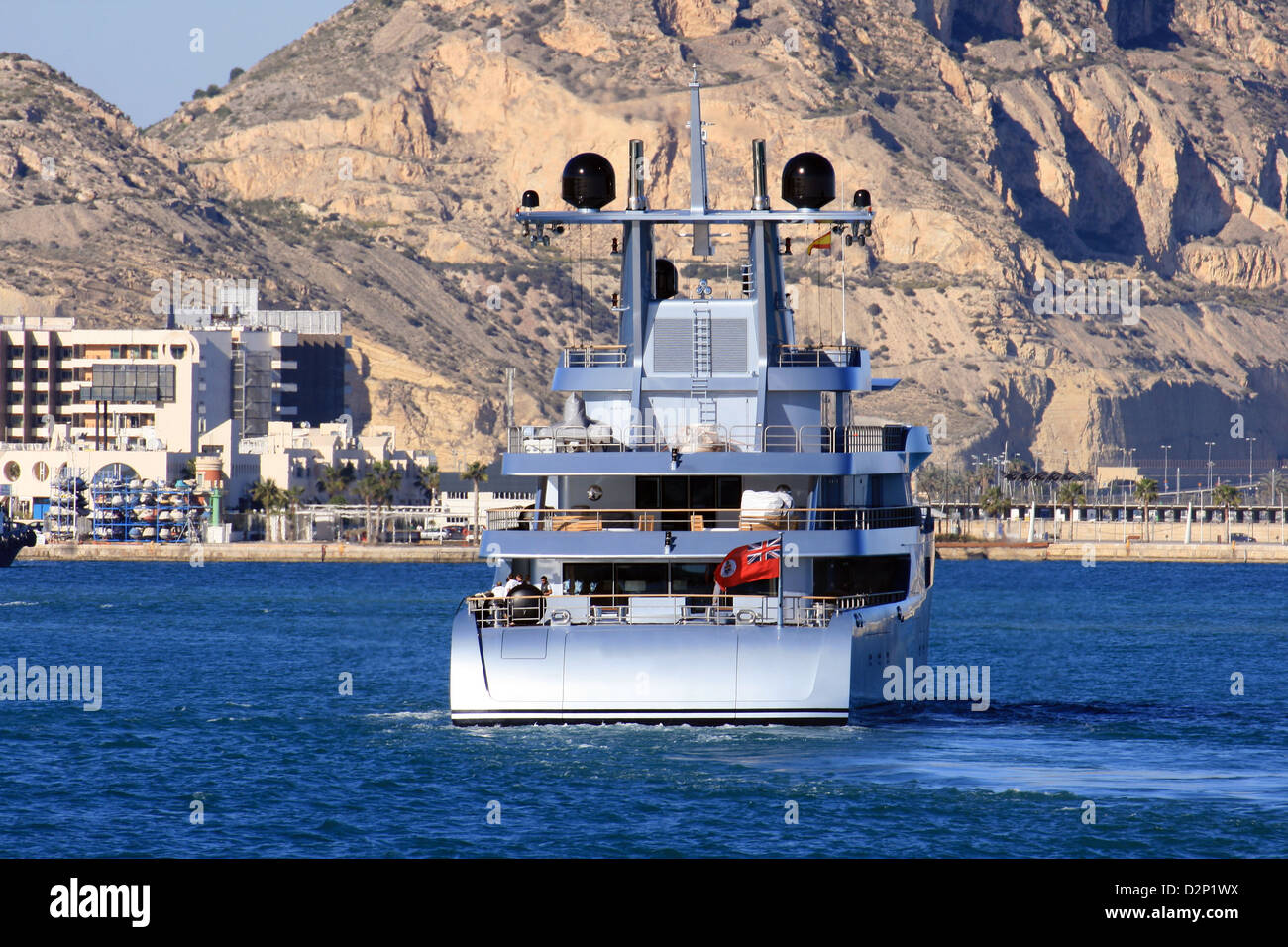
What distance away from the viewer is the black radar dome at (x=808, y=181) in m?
41.4

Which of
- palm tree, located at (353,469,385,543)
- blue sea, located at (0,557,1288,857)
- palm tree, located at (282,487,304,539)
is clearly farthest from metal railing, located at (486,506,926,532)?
palm tree, located at (353,469,385,543)

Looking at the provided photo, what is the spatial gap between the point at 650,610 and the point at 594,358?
7.21m

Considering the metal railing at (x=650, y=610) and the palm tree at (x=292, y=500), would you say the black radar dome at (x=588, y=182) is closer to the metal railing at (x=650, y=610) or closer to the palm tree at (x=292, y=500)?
the metal railing at (x=650, y=610)

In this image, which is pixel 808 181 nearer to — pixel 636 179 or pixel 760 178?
pixel 760 178

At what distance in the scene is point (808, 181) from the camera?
136 ft

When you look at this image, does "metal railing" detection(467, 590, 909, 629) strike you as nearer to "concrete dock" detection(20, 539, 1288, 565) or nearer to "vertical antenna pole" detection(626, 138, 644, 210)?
"vertical antenna pole" detection(626, 138, 644, 210)

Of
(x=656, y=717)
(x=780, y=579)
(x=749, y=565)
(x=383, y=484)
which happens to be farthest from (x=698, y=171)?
(x=383, y=484)

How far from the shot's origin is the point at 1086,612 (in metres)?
94.6

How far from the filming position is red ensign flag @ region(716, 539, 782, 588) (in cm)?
3391
